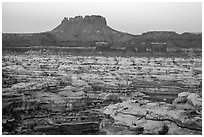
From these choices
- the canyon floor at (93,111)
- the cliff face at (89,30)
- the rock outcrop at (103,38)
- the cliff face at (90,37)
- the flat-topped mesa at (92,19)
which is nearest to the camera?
the canyon floor at (93,111)

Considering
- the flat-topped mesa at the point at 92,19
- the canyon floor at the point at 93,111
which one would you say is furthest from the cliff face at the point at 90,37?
the canyon floor at the point at 93,111

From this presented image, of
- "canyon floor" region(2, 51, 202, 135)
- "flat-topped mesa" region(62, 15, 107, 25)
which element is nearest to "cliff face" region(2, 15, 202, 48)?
"flat-topped mesa" region(62, 15, 107, 25)

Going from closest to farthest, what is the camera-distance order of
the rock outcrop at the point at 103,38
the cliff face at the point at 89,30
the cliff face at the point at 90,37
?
the rock outcrop at the point at 103,38 → the cliff face at the point at 90,37 → the cliff face at the point at 89,30

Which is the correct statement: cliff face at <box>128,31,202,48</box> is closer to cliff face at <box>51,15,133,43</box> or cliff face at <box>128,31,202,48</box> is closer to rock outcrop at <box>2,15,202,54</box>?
rock outcrop at <box>2,15,202,54</box>

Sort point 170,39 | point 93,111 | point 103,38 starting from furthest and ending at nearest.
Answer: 1. point 103,38
2. point 170,39
3. point 93,111

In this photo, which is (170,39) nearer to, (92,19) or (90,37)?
(90,37)

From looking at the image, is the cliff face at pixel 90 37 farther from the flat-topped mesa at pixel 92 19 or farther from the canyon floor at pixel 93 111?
the canyon floor at pixel 93 111

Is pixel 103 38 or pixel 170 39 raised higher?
pixel 103 38

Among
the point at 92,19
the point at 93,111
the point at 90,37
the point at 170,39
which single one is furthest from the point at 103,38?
the point at 93,111

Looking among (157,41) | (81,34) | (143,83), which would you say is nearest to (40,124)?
(143,83)
